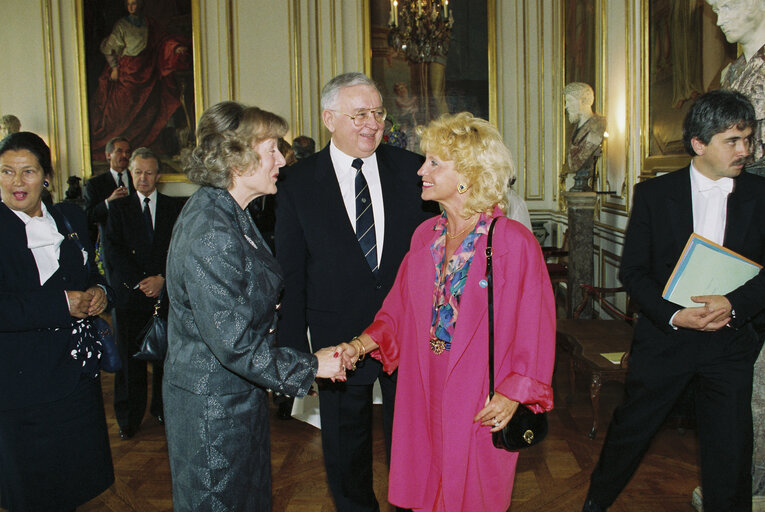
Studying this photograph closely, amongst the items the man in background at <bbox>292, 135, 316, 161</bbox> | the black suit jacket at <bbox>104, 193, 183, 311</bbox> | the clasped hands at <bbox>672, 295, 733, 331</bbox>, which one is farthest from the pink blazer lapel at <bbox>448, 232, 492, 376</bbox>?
the man in background at <bbox>292, 135, 316, 161</bbox>

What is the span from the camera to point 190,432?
1.89 meters

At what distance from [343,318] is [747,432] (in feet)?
5.38

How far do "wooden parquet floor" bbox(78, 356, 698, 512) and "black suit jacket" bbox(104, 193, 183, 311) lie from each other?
0.94 meters

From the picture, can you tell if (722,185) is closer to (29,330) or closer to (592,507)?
(592,507)

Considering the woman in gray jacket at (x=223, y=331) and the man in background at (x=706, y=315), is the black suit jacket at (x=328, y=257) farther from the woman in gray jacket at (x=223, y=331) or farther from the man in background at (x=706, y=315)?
the man in background at (x=706, y=315)

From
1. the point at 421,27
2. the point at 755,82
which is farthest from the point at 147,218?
the point at 421,27

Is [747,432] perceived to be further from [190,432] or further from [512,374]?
[190,432]

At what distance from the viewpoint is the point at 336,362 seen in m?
2.13

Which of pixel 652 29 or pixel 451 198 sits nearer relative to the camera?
pixel 451 198

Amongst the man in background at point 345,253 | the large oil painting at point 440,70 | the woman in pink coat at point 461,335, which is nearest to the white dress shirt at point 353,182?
the man in background at point 345,253

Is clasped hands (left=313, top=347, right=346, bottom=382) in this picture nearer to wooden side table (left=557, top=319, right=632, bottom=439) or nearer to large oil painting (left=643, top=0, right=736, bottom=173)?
wooden side table (left=557, top=319, right=632, bottom=439)

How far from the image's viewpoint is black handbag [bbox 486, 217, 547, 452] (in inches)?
76.1

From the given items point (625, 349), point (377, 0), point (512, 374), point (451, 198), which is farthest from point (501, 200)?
point (377, 0)

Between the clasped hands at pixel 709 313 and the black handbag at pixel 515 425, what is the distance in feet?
2.79
